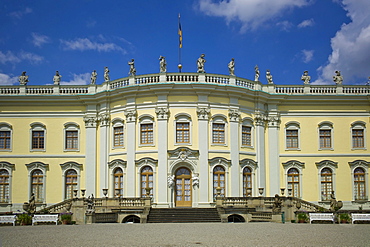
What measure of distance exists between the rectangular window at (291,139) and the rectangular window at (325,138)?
1718mm

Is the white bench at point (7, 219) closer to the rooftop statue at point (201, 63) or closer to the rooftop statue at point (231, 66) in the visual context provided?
the rooftop statue at point (201, 63)

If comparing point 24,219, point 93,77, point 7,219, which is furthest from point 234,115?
point 7,219

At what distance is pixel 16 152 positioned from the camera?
117ft

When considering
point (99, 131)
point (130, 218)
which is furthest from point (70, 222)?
point (99, 131)

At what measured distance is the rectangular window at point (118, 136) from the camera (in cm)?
3462

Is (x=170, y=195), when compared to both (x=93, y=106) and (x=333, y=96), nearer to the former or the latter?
(x=93, y=106)

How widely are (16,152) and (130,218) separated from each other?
10940mm

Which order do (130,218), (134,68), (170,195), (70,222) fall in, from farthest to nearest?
1. (134,68)
2. (170,195)
3. (130,218)
4. (70,222)

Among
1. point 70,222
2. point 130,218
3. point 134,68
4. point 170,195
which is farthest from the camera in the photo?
point 134,68

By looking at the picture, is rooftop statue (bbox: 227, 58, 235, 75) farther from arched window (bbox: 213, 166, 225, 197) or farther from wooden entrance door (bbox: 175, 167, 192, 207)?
wooden entrance door (bbox: 175, 167, 192, 207)

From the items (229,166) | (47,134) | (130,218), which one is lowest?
(130,218)

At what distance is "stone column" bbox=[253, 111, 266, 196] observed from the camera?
34.7 m

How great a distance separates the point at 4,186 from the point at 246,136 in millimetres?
16278

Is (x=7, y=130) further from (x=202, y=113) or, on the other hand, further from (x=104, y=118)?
(x=202, y=113)
